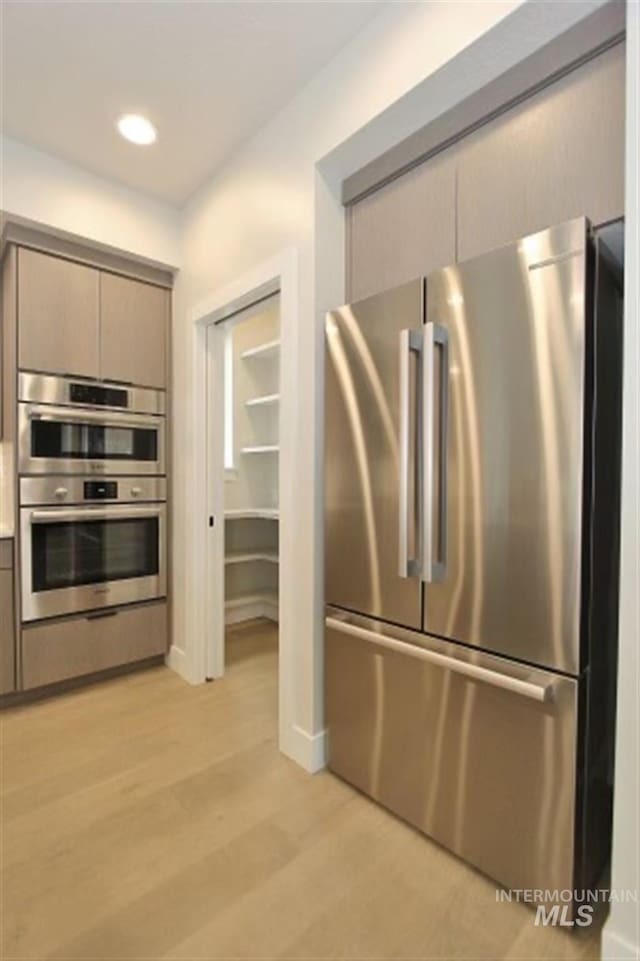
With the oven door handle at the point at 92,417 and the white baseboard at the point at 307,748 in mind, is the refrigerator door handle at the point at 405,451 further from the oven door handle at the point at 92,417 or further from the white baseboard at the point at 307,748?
the oven door handle at the point at 92,417

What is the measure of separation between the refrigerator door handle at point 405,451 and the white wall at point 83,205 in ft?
6.49

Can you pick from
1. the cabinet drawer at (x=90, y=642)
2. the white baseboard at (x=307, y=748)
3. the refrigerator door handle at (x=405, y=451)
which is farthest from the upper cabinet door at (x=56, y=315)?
the white baseboard at (x=307, y=748)

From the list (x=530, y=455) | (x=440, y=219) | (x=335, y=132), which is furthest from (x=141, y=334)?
(x=530, y=455)

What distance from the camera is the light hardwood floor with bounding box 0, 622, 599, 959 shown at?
4.00ft

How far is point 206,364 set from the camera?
108 inches

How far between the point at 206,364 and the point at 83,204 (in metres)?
1.03

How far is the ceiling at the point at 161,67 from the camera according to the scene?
5.38ft

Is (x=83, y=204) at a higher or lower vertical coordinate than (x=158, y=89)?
lower

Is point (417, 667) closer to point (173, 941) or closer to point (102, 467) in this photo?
point (173, 941)

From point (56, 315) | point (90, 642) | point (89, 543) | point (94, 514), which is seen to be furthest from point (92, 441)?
point (90, 642)

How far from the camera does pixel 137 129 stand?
7.22ft

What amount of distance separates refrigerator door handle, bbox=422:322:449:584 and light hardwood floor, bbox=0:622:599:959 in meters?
0.92

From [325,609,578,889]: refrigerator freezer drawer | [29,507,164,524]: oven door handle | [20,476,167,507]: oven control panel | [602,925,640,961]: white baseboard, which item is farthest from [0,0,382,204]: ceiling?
[602,925,640,961]: white baseboard

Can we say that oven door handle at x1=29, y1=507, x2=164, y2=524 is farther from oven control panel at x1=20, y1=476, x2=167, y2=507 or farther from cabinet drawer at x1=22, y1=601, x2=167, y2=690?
cabinet drawer at x1=22, y1=601, x2=167, y2=690
